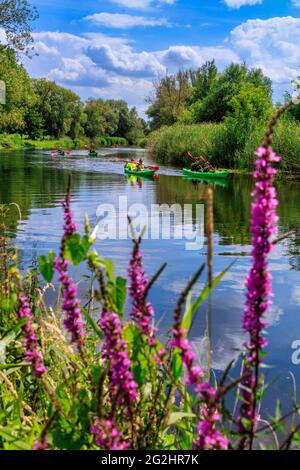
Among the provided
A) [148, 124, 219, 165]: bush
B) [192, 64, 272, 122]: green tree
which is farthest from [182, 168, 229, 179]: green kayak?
[192, 64, 272, 122]: green tree

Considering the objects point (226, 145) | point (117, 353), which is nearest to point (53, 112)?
point (226, 145)

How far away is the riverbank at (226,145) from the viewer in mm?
32250

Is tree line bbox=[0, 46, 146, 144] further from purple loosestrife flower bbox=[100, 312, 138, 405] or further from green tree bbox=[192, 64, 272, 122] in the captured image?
purple loosestrife flower bbox=[100, 312, 138, 405]

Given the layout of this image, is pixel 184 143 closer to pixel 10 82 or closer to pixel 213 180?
pixel 213 180

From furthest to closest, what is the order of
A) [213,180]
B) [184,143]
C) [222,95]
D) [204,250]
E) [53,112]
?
[53,112] → [222,95] → [184,143] → [213,180] → [204,250]

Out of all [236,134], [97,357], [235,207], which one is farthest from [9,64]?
[97,357]

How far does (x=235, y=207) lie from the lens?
2230cm

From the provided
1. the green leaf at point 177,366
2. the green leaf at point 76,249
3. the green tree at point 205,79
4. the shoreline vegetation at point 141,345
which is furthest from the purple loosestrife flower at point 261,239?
the green tree at point 205,79

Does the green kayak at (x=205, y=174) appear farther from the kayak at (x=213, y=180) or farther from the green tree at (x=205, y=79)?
the green tree at (x=205, y=79)

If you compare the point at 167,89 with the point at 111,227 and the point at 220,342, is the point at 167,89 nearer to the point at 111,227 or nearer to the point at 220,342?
the point at 111,227

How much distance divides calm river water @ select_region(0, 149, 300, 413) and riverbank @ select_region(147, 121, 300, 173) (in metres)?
2.33

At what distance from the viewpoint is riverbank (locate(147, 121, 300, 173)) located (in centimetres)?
3225

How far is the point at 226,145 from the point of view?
38062mm

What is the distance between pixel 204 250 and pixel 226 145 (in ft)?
83.7
